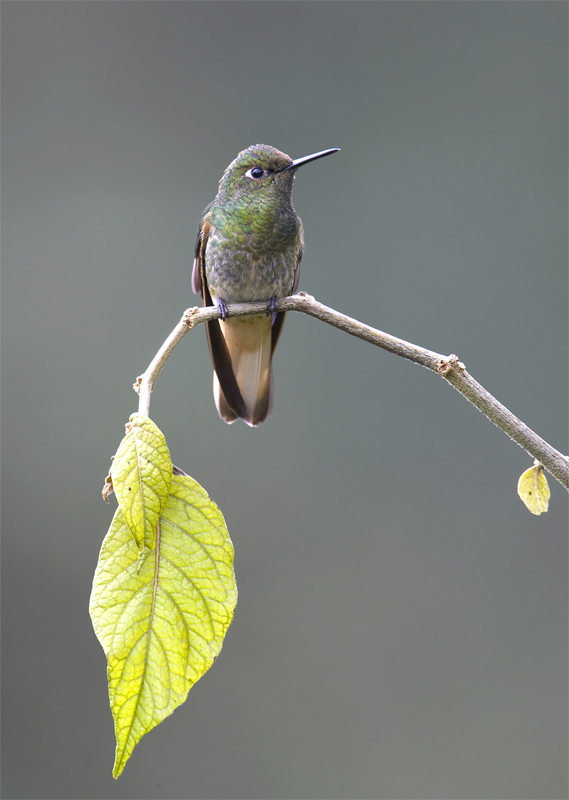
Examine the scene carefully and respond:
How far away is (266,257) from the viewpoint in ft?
6.05

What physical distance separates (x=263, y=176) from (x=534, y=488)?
113cm

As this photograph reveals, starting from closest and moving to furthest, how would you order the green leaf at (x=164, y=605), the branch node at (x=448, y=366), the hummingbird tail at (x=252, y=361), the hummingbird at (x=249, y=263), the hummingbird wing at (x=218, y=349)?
1. the green leaf at (x=164, y=605)
2. the branch node at (x=448, y=366)
3. the hummingbird wing at (x=218, y=349)
4. the hummingbird at (x=249, y=263)
5. the hummingbird tail at (x=252, y=361)

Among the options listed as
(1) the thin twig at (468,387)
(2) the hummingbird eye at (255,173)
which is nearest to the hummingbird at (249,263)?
(2) the hummingbird eye at (255,173)

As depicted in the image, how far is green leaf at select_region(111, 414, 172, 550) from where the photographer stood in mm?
630

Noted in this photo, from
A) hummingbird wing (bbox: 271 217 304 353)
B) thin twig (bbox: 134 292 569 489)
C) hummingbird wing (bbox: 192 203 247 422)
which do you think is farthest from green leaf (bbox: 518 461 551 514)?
hummingbird wing (bbox: 271 217 304 353)

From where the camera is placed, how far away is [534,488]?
84cm

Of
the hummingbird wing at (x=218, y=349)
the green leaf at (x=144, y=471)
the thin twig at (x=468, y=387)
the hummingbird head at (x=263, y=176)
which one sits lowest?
the green leaf at (x=144, y=471)

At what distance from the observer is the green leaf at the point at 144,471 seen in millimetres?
630

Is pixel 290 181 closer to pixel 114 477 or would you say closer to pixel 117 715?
pixel 114 477

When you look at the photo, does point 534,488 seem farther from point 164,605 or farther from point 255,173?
point 255,173

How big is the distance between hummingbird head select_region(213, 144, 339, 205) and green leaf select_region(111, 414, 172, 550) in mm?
1179

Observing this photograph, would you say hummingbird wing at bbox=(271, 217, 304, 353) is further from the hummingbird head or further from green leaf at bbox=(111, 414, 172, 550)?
green leaf at bbox=(111, 414, 172, 550)

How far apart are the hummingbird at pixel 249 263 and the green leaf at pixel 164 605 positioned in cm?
98

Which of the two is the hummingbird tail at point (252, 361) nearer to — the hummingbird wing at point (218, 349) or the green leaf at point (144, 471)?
the hummingbird wing at point (218, 349)
